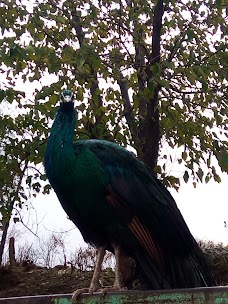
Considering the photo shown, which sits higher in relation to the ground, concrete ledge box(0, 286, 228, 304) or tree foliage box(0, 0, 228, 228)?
tree foliage box(0, 0, 228, 228)

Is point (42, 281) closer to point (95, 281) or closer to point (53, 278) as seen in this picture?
point (53, 278)

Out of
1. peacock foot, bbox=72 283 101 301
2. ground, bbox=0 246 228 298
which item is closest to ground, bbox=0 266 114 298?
ground, bbox=0 246 228 298

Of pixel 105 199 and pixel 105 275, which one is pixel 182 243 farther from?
pixel 105 275

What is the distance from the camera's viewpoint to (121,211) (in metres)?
3.98

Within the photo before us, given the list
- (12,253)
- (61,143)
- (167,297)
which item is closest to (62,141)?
(61,143)

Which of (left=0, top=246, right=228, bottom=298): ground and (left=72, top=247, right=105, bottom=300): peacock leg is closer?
(left=72, top=247, right=105, bottom=300): peacock leg

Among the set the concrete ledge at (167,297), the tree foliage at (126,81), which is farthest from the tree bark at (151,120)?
the concrete ledge at (167,297)

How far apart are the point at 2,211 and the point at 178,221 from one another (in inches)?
148

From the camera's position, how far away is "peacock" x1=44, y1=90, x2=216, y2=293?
13.1ft

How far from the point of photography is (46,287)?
8320 mm

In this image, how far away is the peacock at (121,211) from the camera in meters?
3.98

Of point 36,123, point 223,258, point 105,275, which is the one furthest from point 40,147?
point 223,258

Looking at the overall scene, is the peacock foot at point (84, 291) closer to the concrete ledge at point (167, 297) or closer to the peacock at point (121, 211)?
the peacock at point (121, 211)

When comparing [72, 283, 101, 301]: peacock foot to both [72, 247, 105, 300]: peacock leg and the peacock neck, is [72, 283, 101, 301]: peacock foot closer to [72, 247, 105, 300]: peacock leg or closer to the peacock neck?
[72, 247, 105, 300]: peacock leg
